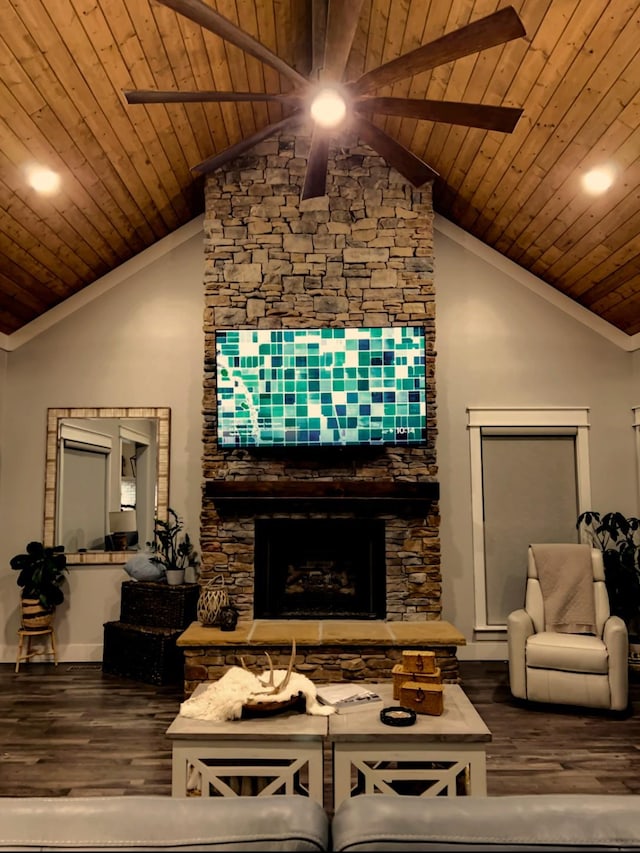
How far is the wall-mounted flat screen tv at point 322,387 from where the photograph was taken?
5199 mm

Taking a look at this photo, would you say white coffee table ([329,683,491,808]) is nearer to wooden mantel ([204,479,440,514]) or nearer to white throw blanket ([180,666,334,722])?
white throw blanket ([180,666,334,722])

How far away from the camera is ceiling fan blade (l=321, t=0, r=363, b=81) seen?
8.43 feet

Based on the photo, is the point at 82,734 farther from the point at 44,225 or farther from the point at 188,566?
the point at 44,225

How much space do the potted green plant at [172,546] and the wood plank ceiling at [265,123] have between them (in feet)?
6.95

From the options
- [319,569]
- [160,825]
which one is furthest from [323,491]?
[160,825]

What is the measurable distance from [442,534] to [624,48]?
3.70 meters

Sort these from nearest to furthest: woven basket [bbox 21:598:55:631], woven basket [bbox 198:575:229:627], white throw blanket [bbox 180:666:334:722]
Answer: white throw blanket [bbox 180:666:334:722] → woven basket [bbox 198:575:229:627] → woven basket [bbox 21:598:55:631]

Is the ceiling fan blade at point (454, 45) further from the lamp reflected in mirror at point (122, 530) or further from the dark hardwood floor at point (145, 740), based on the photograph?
the lamp reflected in mirror at point (122, 530)

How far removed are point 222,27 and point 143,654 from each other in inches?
163

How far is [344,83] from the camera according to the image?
119 inches

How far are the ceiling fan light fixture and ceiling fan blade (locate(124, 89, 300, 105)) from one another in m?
0.10

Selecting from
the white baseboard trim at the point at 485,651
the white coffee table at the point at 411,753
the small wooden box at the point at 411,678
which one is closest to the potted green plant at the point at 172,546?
the white baseboard trim at the point at 485,651

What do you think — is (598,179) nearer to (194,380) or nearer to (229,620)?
(194,380)

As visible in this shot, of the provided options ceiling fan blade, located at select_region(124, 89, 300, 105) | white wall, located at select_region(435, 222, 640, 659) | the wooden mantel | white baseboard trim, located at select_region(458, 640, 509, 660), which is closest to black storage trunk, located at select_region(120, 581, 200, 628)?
the wooden mantel
